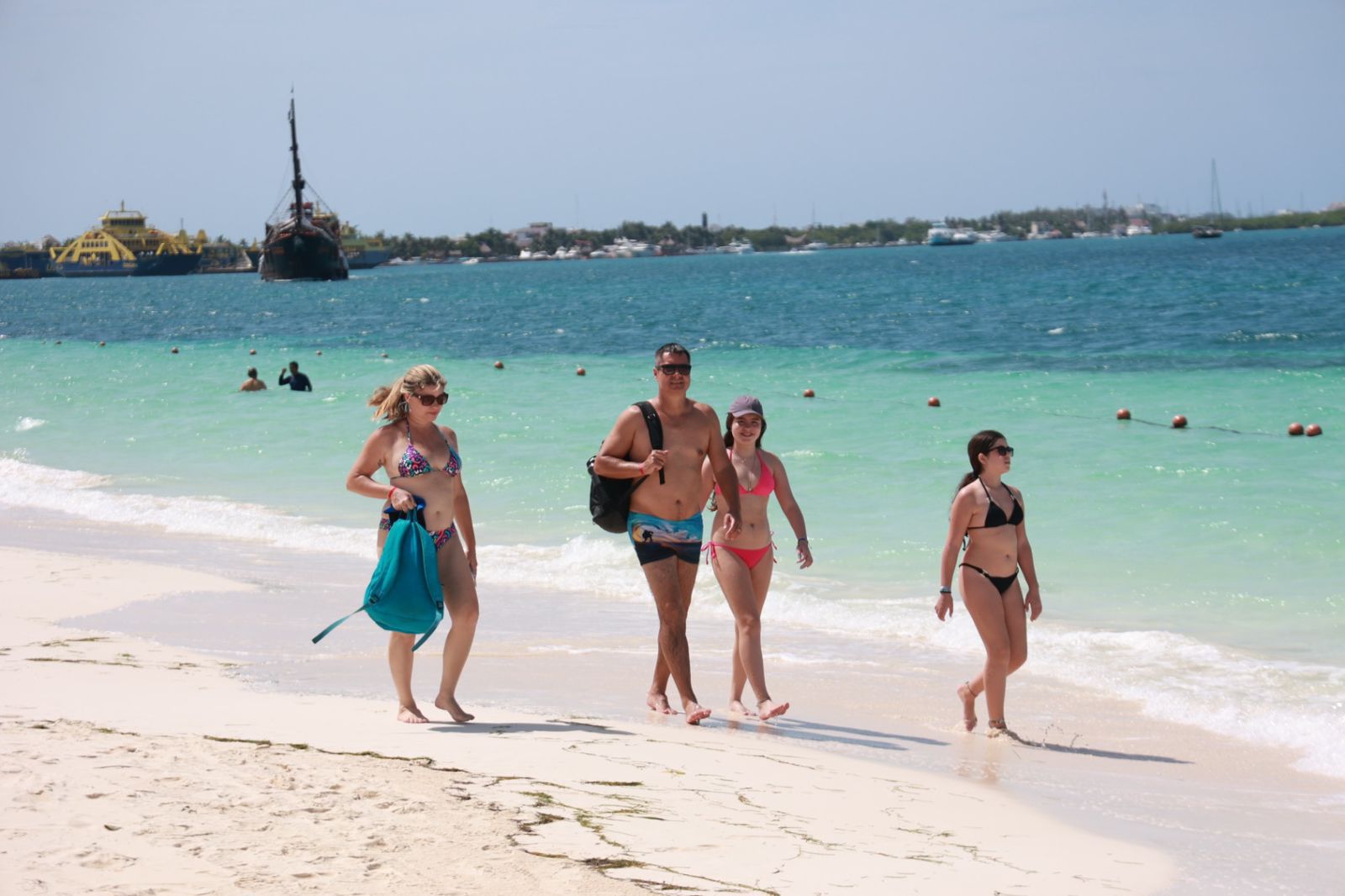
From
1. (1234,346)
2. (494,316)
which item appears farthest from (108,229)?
(1234,346)

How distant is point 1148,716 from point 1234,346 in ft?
86.1

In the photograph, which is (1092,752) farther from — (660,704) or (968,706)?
(660,704)

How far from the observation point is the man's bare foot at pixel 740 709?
6391 millimetres

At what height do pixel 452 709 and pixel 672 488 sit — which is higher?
pixel 672 488

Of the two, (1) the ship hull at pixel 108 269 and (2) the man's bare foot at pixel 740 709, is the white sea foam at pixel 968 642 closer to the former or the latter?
(2) the man's bare foot at pixel 740 709

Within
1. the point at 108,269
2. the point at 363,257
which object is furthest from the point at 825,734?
the point at 363,257

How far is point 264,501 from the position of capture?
14.3 meters

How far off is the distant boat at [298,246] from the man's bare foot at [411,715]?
10850 centimetres

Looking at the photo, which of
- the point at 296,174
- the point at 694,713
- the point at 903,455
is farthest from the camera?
the point at 296,174

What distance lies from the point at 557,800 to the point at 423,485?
5.64ft

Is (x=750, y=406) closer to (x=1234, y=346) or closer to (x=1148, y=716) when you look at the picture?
(x=1148, y=716)

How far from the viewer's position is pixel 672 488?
6.14 meters

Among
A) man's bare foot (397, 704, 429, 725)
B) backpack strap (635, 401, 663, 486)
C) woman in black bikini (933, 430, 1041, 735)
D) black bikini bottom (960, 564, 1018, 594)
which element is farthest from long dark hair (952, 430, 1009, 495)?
man's bare foot (397, 704, 429, 725)

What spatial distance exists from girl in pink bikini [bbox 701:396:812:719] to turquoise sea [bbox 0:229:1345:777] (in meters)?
2.02
